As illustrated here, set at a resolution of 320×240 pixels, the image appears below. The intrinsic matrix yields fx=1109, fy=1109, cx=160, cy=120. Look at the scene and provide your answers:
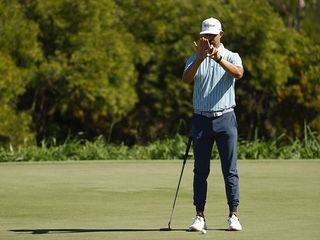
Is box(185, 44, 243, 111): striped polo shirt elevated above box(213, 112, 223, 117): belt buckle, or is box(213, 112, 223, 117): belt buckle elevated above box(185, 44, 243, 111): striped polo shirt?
box(185, 44, 243, 111): striped polo shirt

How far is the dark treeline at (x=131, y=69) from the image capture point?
2286 centimetres

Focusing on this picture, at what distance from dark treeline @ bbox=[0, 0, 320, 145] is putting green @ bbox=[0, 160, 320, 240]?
637cm

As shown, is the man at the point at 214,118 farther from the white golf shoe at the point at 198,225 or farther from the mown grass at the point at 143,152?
the mown grass at the point at 143,152

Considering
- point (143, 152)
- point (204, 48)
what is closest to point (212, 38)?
point (204, 48)

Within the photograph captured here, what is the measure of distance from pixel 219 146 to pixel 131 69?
1445 centimetres

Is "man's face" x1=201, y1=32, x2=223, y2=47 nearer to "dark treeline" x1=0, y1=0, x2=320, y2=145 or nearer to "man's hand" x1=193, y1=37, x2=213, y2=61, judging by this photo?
"man's hand" x1=193, y1=37, x2=213, y2=61

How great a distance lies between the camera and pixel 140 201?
11.8 meters

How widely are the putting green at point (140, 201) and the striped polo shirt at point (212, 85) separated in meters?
1.08

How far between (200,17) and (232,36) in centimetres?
94

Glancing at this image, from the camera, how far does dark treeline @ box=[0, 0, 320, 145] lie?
22859 mm

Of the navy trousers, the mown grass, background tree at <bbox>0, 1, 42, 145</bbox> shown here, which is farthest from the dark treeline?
the navy trousers

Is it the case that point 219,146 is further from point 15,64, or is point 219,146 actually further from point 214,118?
point 15,64

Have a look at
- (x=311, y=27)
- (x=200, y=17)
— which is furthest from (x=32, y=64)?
(x=311, y=27)

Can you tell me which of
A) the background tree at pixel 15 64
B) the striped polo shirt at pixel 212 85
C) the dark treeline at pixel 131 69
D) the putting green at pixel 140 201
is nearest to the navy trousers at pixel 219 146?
the striped polo shirt at pixel 212 85
